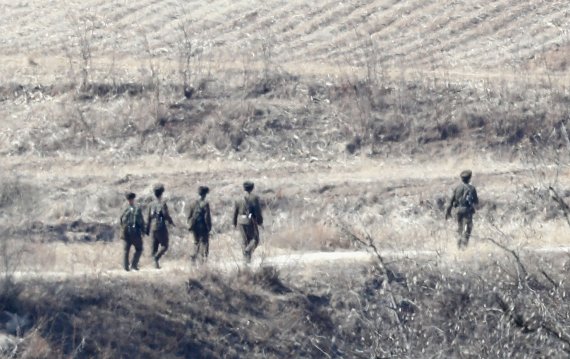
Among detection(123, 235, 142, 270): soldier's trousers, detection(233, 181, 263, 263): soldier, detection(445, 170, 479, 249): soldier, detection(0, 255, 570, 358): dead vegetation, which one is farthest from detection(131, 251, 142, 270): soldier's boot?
detection(445, 170, 479, 249): soldier

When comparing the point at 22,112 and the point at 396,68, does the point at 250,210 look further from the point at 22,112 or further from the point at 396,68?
the point at 396,68

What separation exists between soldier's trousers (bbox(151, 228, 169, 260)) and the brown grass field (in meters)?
0.35

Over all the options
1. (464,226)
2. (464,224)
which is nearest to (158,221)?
(464,224)

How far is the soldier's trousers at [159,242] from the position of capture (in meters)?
24.2

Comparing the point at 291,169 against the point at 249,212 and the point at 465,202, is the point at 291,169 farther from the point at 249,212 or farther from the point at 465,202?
the point at 249,212

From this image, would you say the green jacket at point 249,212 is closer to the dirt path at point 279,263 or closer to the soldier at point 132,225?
the dirt path at point 279,263

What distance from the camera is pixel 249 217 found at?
24.1 meters

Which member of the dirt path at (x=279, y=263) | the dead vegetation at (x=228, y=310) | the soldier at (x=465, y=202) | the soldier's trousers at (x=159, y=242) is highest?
the soldier at (x=465, y=202)

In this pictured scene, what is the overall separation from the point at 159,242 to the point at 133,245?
0.43 meters

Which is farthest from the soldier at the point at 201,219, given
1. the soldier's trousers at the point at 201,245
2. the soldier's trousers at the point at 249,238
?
the soldier's trousers at the point at 249,238

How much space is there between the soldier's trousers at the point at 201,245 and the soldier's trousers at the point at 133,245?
2.73ft

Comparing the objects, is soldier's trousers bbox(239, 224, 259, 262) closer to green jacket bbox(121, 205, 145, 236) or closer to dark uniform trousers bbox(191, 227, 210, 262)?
dark uniform trousers bbox(191, 227, 210, 262)

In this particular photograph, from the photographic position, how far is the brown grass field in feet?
75.9

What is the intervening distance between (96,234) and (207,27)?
13798 mm
